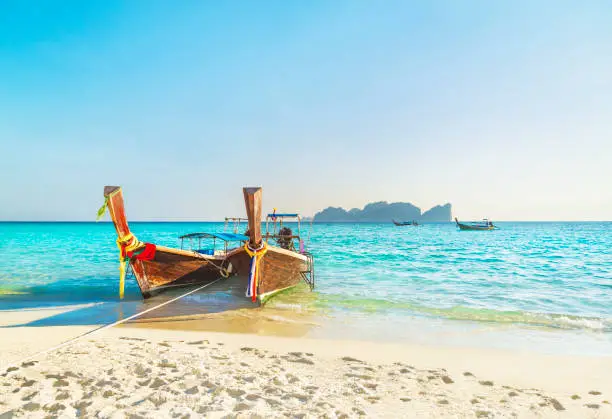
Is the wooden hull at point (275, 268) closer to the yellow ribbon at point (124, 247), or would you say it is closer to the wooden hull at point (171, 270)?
the wooden hull at point (171, 270)

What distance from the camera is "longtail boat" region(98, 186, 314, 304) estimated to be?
8.48 meters

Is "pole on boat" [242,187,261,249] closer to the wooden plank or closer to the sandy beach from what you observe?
the sandy beach

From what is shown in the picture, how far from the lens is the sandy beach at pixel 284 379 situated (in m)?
3.80

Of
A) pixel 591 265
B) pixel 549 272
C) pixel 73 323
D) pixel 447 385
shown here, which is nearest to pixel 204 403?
pixel 447 385

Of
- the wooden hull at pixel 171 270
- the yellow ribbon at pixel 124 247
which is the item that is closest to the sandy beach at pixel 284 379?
the yellow ribbon at pixel 124 247

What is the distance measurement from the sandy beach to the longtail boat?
250cm

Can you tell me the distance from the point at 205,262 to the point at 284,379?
8693 millimetres

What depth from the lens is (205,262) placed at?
12570 millimetres

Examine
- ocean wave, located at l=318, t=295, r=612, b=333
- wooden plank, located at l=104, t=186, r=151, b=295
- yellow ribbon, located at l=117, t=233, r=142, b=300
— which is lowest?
ocean wave, located at l=318, t=295, r=612, b=333

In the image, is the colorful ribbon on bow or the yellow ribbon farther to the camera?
the yellow ribbon

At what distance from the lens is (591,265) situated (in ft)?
65.2

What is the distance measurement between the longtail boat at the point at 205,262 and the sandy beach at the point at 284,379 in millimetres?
2500

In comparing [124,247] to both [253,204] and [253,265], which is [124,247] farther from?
[253,204]

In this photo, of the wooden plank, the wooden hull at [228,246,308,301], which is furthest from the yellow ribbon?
the wooden hull at [228,246,308,301]
